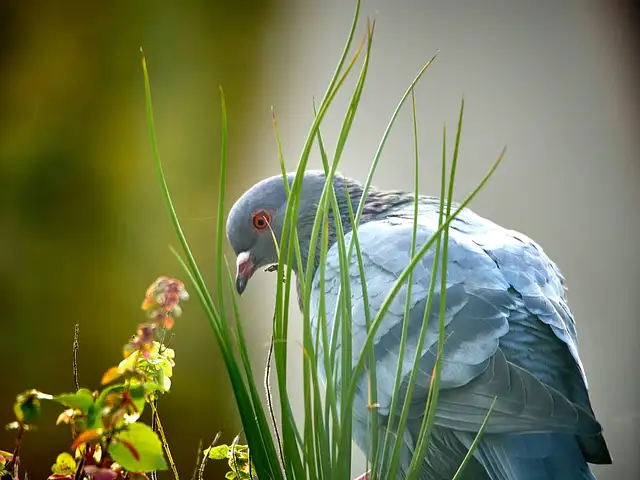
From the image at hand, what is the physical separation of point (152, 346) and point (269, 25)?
5.60 feet

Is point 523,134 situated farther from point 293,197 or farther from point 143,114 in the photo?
point 293,197

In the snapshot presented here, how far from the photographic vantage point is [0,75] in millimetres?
1965

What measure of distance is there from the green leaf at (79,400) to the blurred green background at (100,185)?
1486 mm

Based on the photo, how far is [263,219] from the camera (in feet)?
4.28

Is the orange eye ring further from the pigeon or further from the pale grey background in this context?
the pale grey background

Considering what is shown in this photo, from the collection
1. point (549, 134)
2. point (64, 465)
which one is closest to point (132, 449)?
point (64, 465)

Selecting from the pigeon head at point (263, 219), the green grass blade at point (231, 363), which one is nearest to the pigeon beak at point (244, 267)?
the pigeon head at point (263, 219)

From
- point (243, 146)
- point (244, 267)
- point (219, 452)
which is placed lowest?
point (219, 452)

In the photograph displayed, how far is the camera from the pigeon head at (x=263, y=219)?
4.22 ft

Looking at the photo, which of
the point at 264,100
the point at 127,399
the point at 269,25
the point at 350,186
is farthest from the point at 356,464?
the point at 127,399

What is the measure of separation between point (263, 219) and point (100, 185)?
3.05ft

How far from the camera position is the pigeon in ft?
2.65

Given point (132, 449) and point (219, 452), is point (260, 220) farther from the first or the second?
point (132, 449)

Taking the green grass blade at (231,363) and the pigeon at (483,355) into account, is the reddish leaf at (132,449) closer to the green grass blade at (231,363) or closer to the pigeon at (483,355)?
the green grass blade at (231,363)
